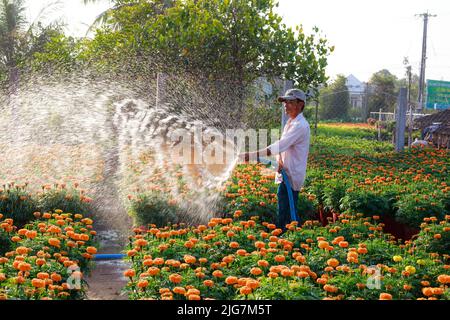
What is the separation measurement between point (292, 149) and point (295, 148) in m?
0.03

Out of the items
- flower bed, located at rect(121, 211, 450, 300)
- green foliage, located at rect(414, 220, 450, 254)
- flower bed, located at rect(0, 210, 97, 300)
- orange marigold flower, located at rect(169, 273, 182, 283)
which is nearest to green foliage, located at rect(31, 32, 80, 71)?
flower bed, located at rect(0, 210, 97, 300)

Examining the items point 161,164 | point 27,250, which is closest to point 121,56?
point 161,164

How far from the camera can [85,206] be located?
5.68 m

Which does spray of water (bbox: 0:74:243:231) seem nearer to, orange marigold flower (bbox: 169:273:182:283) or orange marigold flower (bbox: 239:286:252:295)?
orange marigold flower (bbox: 169:273:182:283)

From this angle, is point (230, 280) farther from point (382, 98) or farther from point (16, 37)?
point (382, 98)

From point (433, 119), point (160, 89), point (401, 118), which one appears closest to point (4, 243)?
point (160, 89)

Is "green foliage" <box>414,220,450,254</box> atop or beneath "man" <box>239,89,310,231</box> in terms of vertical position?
beneath

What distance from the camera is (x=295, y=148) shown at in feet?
15.9

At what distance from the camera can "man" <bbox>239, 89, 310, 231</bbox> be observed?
4703 millimetres

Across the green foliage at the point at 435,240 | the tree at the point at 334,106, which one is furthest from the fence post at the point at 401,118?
the tree at the point at 334,106

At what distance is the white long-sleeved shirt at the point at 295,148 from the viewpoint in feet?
15.4

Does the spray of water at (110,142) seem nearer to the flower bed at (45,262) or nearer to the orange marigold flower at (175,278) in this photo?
the flower bed at (45,262)
